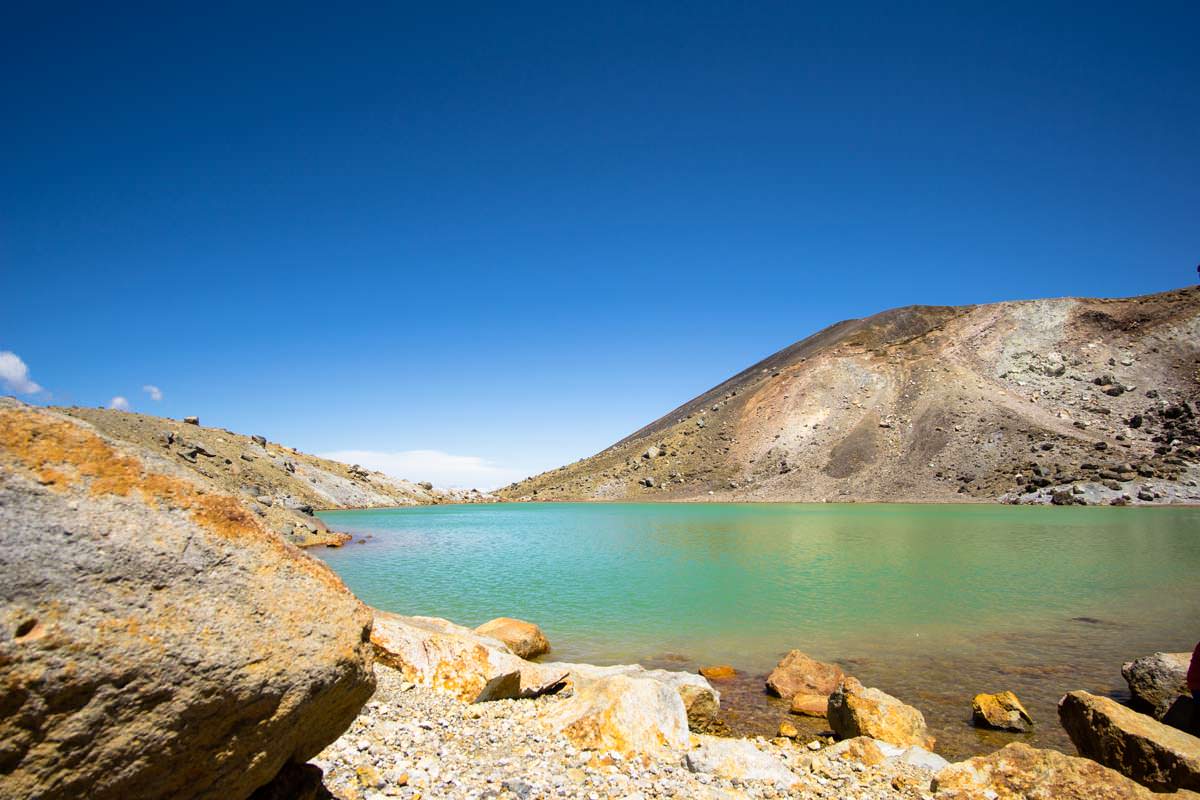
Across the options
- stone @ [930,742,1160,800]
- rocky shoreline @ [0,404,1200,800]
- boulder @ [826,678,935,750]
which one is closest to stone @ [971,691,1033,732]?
boulder @ [826,678,935,750]

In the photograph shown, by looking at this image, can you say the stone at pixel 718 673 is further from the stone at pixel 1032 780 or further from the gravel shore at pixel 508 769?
the stone at pixel 1032 780

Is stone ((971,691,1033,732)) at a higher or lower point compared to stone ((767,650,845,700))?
lower

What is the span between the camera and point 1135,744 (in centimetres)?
761

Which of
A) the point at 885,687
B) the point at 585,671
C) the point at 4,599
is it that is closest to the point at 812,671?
the point at 885,687

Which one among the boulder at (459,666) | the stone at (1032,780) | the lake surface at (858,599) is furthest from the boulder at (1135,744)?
the boulder at (459,666)

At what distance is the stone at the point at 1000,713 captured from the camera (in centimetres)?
1055

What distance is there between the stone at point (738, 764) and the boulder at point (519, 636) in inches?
287

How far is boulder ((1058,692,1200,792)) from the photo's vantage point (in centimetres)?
709

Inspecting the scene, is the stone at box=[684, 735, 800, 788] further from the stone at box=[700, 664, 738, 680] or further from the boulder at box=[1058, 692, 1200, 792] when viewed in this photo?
the stone at box=[700, 664, 738, 680]

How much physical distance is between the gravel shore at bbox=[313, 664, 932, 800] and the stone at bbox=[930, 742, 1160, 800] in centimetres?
41

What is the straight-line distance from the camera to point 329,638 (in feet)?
14.3

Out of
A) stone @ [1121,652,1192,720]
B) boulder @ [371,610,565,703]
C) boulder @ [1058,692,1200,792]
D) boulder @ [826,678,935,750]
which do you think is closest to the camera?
boulder @ [1058,692,1200,792]

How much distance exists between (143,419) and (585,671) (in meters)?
76.5

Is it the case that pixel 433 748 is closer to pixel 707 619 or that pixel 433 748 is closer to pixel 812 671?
pixel 812 671
